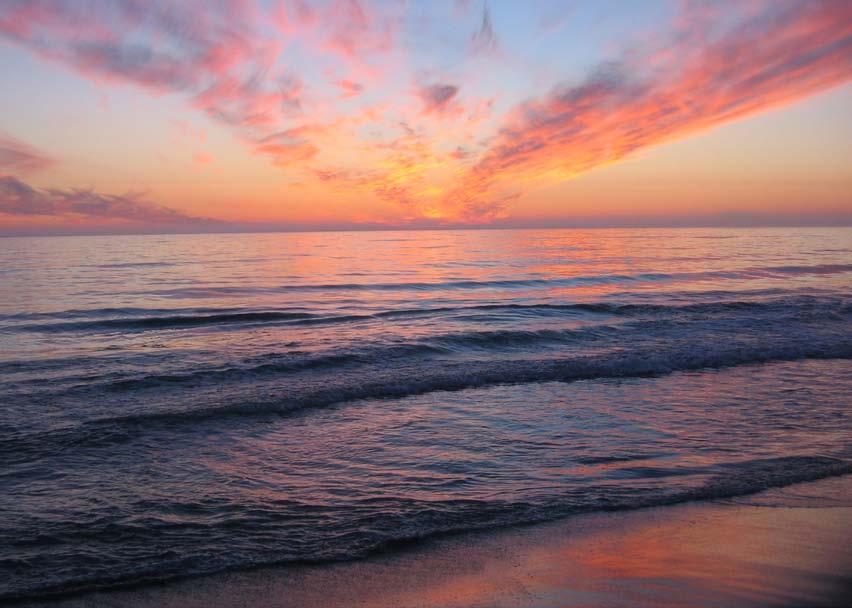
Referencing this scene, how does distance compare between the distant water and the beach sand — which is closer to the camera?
the beach sand

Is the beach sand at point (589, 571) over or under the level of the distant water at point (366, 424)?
over

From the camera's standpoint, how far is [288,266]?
48.9 meters

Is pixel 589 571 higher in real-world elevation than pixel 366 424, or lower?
higher

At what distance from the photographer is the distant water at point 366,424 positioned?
5.81 m

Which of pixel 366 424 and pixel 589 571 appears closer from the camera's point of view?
pixel 589 571

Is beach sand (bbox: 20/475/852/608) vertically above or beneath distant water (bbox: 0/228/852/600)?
above

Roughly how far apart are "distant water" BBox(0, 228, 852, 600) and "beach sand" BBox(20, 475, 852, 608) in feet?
1.11

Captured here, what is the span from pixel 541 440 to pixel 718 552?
11.5 feet

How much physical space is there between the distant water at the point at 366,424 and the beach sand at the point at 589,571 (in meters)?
0.34

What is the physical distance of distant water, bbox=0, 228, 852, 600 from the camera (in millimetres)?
5812

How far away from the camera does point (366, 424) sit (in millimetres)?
9547

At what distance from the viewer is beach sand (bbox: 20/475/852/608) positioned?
437cm

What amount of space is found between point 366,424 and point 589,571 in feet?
17.6

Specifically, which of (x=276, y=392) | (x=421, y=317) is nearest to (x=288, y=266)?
(x=421, y=317)
